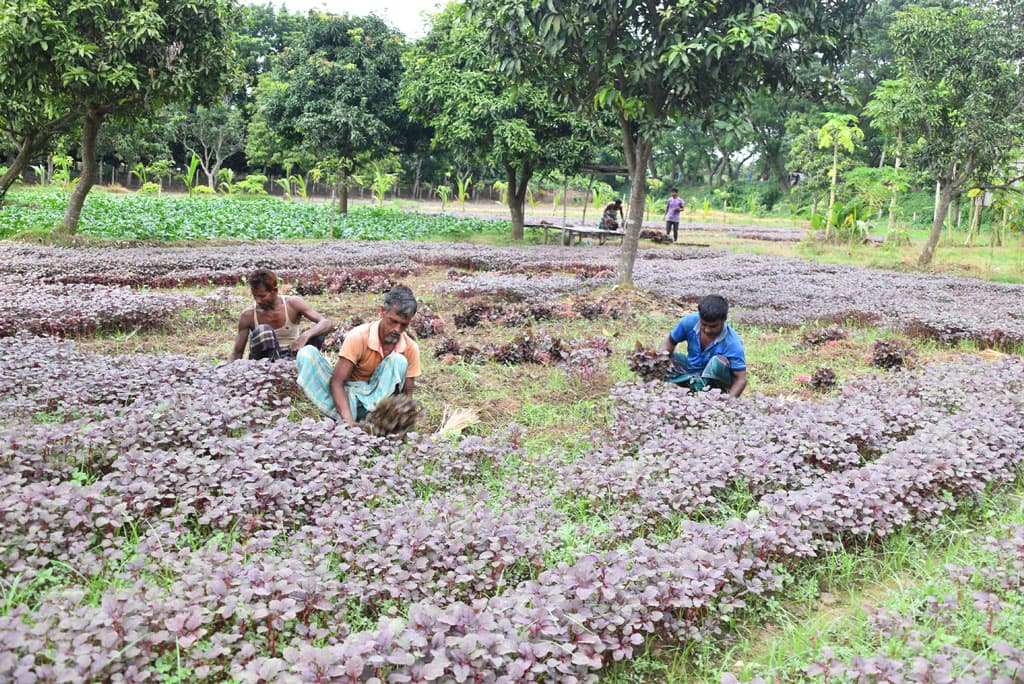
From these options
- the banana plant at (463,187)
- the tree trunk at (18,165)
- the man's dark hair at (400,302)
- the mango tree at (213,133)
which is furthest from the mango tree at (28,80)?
the mango tree at (213,133)

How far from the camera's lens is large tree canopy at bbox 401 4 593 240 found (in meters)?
19.1

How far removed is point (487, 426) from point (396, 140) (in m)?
20.9

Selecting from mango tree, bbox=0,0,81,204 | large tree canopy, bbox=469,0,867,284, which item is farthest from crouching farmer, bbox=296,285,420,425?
mango tree, bbox=0,0,81,204

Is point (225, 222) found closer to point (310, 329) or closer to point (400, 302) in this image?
point (310, 329)

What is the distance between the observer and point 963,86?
593 inches

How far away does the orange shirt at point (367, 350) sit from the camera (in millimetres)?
4918

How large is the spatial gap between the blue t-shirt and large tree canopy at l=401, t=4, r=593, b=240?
13.1m

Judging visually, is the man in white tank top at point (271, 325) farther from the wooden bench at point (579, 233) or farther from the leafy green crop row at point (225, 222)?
the wooden bench at point (579, 233)

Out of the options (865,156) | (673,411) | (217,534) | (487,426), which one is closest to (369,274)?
(487,426)

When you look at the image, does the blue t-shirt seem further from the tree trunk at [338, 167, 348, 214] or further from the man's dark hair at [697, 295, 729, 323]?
the tree trunk at [338, 167, 348, 214]

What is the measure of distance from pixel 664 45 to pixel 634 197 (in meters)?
2.48

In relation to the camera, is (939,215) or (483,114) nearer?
(939,215)

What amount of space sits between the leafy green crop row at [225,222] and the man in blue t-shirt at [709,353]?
549 inches

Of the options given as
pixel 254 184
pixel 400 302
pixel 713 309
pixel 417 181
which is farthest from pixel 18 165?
pixel 417 181
